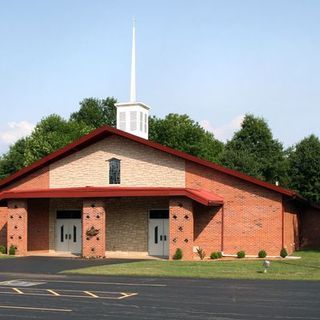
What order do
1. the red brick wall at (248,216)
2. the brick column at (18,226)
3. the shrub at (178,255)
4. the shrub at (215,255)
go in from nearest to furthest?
the shrub at (178,255) < the shrub at (215,255) < the red brick wall at (248,216) < the brick column at (18,226)

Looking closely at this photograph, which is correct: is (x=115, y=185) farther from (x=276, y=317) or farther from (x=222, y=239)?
(x=276, y=317)

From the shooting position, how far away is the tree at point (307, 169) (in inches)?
1859

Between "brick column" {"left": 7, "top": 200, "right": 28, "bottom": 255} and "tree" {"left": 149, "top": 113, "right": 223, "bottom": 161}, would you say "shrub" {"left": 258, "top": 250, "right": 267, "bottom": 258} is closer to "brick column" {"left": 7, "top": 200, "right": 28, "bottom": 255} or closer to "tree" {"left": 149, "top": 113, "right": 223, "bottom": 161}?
"brick column" {"left": 7, "top": 200, "right": 28, "bottom": 255}

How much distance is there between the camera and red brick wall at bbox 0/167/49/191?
37.3m

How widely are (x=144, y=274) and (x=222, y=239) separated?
11.1 meters

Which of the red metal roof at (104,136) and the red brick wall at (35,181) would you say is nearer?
the red metal roof at (104,136)

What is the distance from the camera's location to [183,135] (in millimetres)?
70938

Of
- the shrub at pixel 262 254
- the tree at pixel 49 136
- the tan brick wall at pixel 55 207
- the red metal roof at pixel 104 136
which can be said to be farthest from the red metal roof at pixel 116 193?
the tree at pixel 49 136

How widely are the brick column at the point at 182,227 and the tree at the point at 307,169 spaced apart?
63.0 ft

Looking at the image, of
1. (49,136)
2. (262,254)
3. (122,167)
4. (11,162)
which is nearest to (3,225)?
(122,167)

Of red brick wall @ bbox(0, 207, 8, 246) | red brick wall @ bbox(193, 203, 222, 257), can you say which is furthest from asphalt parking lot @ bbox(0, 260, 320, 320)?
red brick wall @ bbox(0, 207, 8, 246)

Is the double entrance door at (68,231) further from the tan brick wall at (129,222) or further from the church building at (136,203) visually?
the tan brick wall at (129,222)

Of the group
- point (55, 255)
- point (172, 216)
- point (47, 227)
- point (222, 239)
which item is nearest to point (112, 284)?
point (172, 216)

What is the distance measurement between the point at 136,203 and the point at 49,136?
1422 inches
